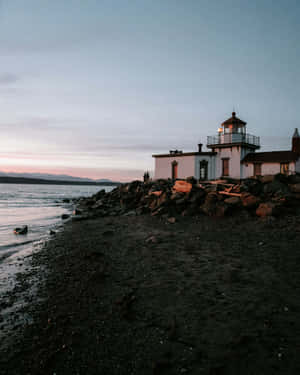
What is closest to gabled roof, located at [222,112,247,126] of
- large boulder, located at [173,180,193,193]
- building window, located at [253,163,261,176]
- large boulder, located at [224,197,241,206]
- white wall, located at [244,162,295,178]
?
white wall, located at [244,162,295,178]

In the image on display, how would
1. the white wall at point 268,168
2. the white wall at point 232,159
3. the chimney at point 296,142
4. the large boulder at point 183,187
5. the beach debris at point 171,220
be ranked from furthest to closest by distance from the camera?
the white wall at point 232,159 < the chimney at point 296,142 < the white wall at point 268,168 < the large boulder at point 183,187 < the beach debris at point 171,220

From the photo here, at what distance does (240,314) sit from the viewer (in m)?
4.46

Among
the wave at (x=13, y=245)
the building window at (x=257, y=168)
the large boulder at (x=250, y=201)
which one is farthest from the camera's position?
the building window at (x=257, y=168)

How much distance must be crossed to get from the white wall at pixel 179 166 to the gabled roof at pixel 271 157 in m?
6.68

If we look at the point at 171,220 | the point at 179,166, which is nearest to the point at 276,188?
the point at 171,220

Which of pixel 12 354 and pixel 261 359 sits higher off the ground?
pixel 261 359

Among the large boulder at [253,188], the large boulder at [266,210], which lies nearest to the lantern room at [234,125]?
the large boulder at [253,188]

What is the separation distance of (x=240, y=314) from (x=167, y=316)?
136 centimetres

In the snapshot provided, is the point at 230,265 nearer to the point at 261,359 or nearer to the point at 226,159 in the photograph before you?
the point at 261,359

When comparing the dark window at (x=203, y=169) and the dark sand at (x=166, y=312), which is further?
the dark window at (x=203, y=169)

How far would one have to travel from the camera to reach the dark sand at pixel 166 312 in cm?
340

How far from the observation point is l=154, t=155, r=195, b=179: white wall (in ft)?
106

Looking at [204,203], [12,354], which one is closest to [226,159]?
[204,203]

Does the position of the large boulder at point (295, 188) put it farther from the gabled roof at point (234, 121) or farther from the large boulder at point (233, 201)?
the gabled roof at point (234, 121)
